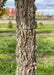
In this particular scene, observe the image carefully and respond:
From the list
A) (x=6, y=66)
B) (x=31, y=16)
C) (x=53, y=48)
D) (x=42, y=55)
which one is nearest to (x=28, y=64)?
(x=31, y=16)

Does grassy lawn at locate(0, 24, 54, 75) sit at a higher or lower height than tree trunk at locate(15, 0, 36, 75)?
lower

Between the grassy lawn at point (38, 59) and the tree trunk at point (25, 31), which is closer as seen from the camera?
the tree trunk at point (25, 31)

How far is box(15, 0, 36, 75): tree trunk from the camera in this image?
4258 millimetres

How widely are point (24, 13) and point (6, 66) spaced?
11.3ft

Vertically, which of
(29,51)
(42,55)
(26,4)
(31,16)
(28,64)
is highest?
(26,4)

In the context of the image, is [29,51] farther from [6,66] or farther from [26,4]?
[6,66]

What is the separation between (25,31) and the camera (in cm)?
431

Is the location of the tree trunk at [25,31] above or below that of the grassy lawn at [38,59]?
above

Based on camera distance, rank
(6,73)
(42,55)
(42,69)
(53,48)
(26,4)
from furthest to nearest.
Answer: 1. (53,48)
2. (42,55)
3. (42,69)
4. (6,73)
5. (26,4)

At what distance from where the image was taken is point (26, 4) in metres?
4.24

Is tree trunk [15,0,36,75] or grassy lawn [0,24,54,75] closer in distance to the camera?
tree trunk [15,0,36,75]

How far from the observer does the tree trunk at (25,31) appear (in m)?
4.26

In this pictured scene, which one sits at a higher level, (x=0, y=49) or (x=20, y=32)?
(x=20, y=32)

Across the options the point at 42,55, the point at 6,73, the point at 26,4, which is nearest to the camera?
the point at 26,4
